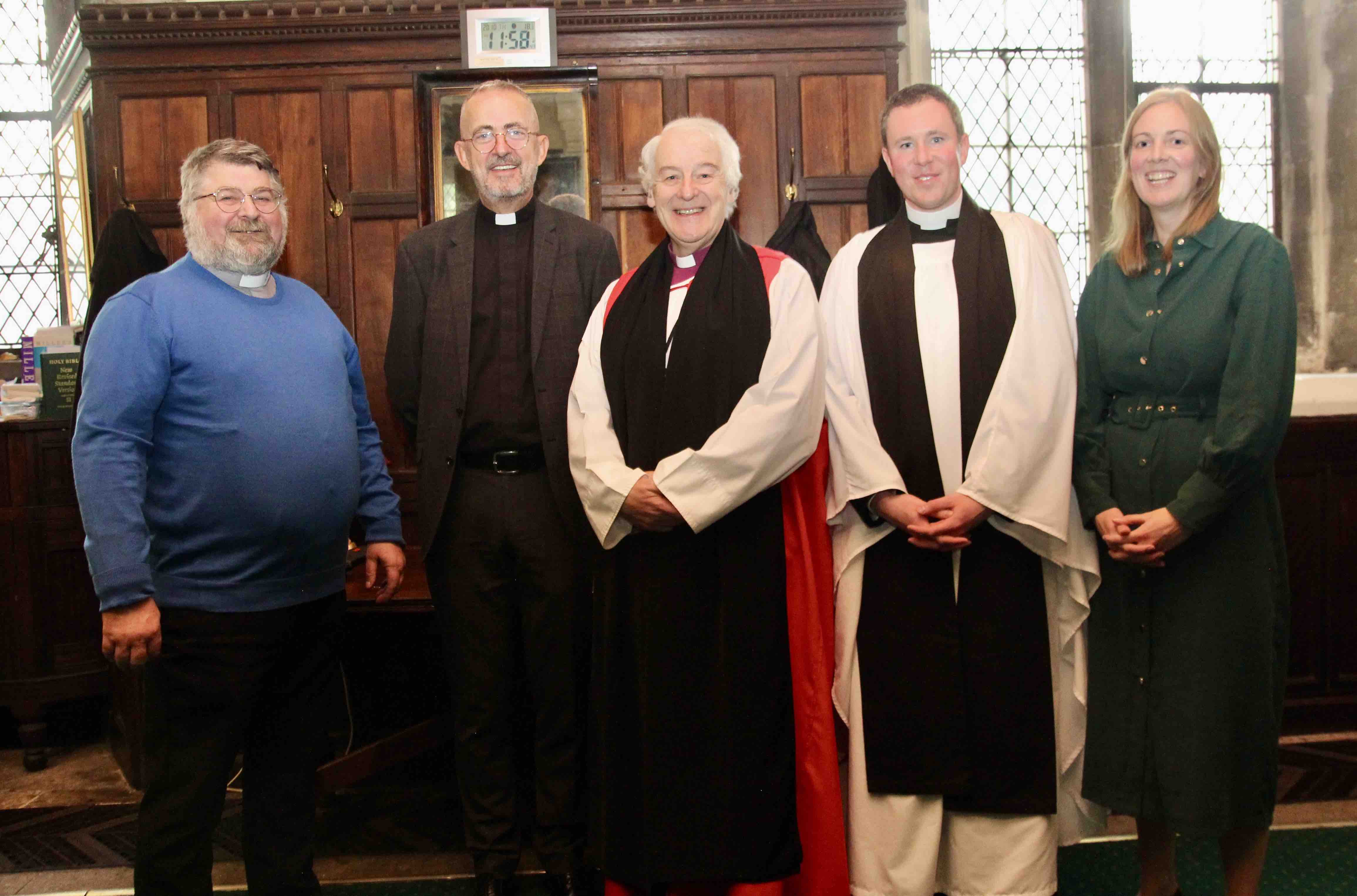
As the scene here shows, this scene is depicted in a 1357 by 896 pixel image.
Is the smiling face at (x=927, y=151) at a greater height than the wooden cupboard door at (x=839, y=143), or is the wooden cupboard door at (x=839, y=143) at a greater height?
the wooden cupboard door at (x=839, y=143)

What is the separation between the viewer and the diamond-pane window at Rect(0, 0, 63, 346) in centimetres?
576

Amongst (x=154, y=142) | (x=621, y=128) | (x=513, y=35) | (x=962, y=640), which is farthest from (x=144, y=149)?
(x=962, y=640)

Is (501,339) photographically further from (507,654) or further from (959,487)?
(959,487)

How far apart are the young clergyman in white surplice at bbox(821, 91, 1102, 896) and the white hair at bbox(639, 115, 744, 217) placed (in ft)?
1.21

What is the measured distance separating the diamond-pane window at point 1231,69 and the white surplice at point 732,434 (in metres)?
4.16

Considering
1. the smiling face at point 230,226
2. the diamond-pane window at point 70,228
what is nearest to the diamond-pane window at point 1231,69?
the smiling face at point 230,226

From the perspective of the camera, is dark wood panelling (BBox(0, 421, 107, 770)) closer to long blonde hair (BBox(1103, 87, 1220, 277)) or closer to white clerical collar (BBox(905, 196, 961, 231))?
white clerical collar (BBox(905, 196, 961, 231))

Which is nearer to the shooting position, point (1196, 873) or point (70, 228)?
point (1196, 873)

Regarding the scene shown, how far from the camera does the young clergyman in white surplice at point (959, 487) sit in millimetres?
2381

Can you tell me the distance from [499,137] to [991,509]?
59.1 inches

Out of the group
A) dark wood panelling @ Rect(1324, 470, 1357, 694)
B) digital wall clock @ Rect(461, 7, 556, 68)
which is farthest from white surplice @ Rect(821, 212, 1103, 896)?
digital wall clock @ Rect(461, 7, 556, 68)

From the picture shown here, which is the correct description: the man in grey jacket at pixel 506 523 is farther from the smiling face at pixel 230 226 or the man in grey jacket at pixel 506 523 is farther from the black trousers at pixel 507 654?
the smiling face at pixel 230 226

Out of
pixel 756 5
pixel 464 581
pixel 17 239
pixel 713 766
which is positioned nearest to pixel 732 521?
pixel 713 766

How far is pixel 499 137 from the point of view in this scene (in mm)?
2711
